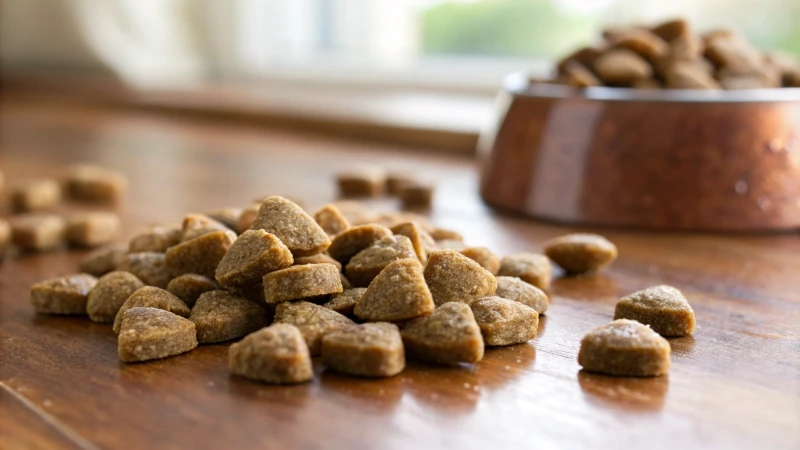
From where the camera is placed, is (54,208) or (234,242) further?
(54,208)

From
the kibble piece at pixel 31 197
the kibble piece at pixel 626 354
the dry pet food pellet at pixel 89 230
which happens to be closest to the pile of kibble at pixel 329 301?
the kibble piece at pixel 626 354

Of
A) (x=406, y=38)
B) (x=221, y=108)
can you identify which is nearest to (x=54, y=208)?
(x=221, y=108)

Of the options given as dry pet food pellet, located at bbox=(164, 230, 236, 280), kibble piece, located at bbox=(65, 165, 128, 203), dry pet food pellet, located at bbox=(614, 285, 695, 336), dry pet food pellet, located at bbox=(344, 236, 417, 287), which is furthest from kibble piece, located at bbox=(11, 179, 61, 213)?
dry pet food pellet, located at bbox=(614, 285, 695, 336)

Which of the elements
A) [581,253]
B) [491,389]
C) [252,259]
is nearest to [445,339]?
[491,389]

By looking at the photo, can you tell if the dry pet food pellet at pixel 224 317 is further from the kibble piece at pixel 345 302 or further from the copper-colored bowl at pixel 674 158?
the copper-colored bowl at pixel 674 158

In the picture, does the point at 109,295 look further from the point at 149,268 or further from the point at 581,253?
the point at 581,253

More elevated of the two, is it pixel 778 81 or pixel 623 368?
pixel 778 81

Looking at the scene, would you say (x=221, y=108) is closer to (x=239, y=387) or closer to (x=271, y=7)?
(x=271, y=7)

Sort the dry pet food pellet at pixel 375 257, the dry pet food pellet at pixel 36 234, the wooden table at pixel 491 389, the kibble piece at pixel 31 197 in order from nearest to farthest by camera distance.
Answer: the wooden table at pixel 491 389 < the dry pet food pellet at pixel 375 257 < the dry pet food pellet at pixel 36 234 < the kibble piece at pixel 31 197
